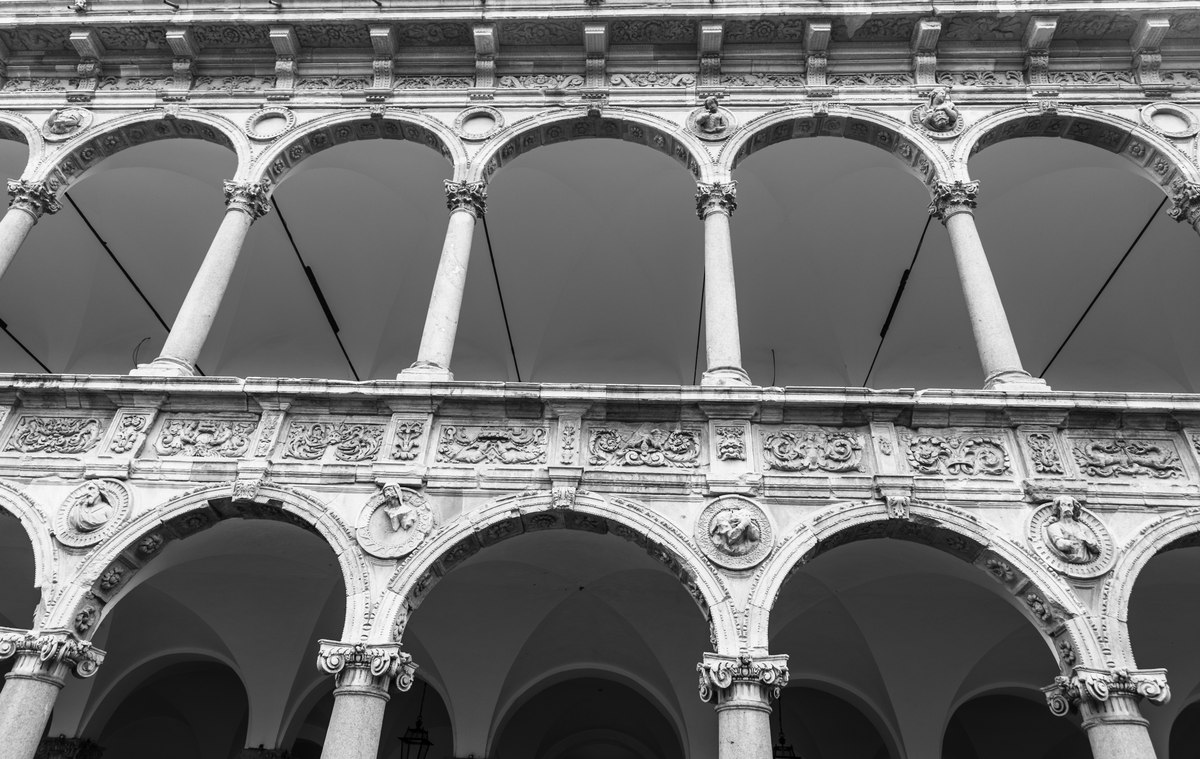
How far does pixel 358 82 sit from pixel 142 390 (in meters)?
4.42

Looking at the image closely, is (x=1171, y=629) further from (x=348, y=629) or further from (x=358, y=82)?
(x=358, y=82)

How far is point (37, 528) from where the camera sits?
651 centimetres

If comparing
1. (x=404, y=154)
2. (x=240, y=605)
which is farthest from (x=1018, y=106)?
(x=240, y=605)

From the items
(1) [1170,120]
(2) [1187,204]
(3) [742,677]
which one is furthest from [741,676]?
(1) [1170,120]

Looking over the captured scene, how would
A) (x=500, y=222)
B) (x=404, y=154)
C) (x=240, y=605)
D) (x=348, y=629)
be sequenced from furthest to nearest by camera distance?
(x=500, y=222) → (x=404, y=154) → (x=240, y=605) → (x=348, y=629)

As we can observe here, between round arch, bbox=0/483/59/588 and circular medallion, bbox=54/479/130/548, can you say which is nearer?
round arch, bbox=0/483/59/588

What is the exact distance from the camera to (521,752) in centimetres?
Answer: 1131

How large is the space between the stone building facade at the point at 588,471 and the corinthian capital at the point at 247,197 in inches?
1.5

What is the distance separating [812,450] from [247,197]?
240 inches

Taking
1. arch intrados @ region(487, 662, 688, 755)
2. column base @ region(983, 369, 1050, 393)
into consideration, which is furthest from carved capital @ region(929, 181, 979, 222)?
arch intrados @ region(487, 662, 688, 755)

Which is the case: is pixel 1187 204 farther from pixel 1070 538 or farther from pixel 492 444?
pixel 492 444

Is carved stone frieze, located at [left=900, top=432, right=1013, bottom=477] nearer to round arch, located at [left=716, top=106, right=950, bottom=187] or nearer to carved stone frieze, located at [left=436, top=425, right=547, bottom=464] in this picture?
carved stone frieze, located at [left=436, top=425, right=547, bottom=464]

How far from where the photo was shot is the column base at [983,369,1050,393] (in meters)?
6.80

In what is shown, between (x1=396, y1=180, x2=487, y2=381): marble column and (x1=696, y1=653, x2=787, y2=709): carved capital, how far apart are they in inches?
124
